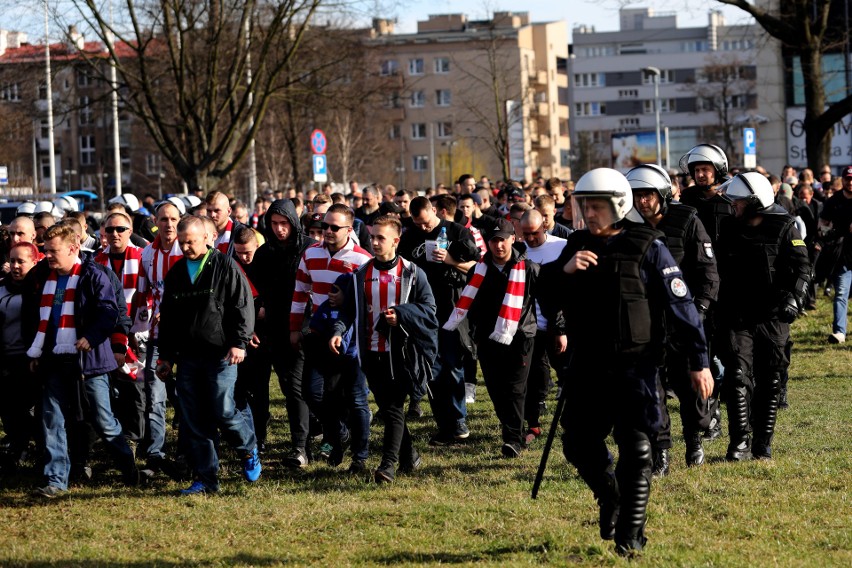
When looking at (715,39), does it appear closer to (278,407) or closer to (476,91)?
(476,91)

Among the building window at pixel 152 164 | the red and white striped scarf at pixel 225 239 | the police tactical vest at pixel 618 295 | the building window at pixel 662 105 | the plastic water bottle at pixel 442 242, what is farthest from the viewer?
the building window at pixel 662 105

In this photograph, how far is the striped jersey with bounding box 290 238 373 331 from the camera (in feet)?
31.2

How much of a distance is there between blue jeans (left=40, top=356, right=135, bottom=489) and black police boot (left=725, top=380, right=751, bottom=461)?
4393 millimetres

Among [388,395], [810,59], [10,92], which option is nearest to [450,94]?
[10,92]

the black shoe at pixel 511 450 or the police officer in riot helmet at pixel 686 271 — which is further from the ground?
the police officer in riot helmet at pixel 686 271

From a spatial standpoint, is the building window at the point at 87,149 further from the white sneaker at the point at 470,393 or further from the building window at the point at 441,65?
the white sneaker at the point at 470,393

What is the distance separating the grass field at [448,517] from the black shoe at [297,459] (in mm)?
114

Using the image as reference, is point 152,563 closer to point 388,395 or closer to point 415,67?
point 388,395

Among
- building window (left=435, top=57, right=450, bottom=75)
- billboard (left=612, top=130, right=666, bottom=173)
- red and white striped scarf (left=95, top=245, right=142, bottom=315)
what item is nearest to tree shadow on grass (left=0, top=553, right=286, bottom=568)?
red and white striped scarf (left=95, top=245, right=142, bottom=315)

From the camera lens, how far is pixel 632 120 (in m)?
129

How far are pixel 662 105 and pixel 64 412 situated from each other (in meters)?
124

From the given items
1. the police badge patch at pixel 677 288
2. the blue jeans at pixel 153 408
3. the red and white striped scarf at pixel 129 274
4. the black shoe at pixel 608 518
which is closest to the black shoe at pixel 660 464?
the black shoe at pixel 608 518

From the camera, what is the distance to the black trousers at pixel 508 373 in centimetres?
991

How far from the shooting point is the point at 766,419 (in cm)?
919
